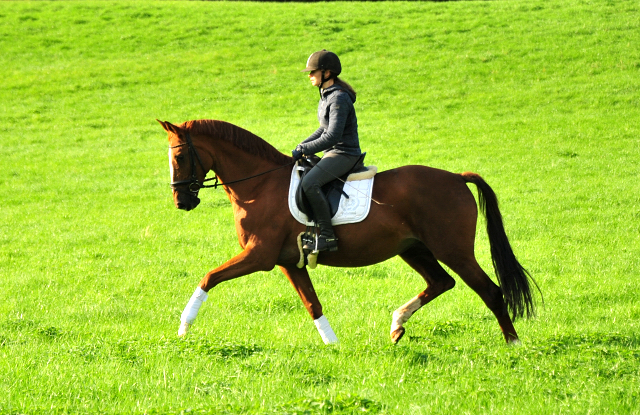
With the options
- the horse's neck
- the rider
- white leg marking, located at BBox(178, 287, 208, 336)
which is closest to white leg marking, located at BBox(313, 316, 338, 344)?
the rider

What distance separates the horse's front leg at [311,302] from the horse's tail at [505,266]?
7.26 ft

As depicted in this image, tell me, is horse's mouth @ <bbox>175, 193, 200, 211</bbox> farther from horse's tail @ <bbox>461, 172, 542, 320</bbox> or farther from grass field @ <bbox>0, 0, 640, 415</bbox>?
horse's tail @ <bbox>461, 172, 542, 320</bbox>

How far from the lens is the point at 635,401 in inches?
225

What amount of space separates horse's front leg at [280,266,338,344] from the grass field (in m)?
0.26

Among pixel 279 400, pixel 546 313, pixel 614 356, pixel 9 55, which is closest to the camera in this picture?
pixel 279 400

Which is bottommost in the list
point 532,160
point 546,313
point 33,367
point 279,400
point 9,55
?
point 9,55

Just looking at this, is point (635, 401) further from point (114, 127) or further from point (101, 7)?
point (101, 7)

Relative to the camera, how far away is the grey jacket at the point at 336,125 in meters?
7.98

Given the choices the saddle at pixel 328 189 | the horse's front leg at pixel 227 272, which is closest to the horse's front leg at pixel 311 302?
the horse's front leg at pixel 227 272

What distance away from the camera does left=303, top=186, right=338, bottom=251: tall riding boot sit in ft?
26.2

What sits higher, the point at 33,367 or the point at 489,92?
the point at 33,367

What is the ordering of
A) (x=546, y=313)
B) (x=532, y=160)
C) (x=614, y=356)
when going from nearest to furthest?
1. (x=614, y=356)
2. (x=546, y=313)
3. (x=532, y=160)

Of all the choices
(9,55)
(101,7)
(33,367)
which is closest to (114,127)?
(9,55)

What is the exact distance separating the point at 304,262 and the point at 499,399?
10.5ft
